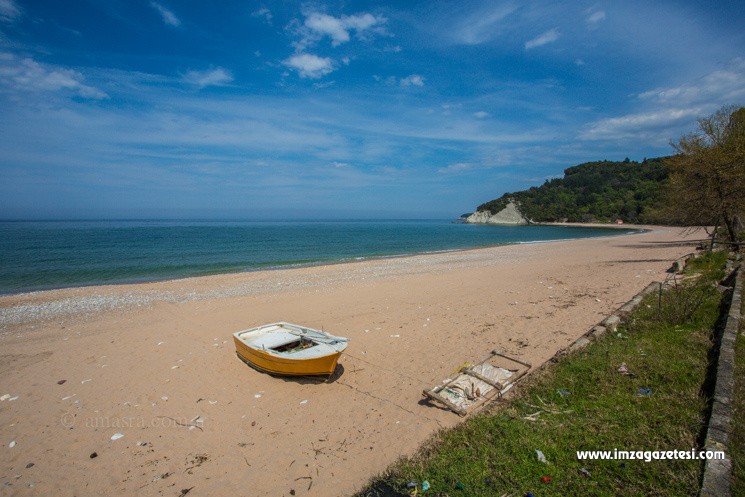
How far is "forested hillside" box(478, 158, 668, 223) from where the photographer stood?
107200 millimetres

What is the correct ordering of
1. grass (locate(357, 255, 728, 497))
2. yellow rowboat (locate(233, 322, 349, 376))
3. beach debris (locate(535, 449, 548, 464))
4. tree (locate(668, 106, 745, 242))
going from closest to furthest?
grass (locate(357, 255, 728, 497)) < beach debris (locate(535, 449, 548, 464)) < yellow rowboat (locate(233, 322, 349, 376)) < tree (locate(668, 106, 745, 242))

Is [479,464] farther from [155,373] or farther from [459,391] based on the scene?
[155,373]

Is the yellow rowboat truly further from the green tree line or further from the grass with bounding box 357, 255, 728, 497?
the green tree line

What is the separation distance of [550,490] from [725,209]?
86.0 ft

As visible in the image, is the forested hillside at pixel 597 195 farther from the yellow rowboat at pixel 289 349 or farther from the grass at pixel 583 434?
the yellow rowboat at pixel 289 349

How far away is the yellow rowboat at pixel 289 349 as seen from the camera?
7703 mm

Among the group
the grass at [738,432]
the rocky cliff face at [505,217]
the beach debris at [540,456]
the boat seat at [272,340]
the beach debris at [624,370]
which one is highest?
the rocky cliff face at [505,217]

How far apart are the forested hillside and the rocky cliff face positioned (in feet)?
6.12

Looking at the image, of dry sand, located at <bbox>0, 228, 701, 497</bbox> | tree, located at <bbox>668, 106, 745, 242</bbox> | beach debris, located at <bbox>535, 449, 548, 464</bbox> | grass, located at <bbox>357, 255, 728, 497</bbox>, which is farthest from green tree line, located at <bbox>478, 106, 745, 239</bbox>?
beach debris, located at <bbox>535, 449, 548, 464</bbox>

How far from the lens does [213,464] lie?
556cm

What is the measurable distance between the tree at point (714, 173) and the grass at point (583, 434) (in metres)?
19.6

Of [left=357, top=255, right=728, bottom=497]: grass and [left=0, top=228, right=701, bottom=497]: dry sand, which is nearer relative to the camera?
[left=357, top=255, right=728, bottom=497]: grass

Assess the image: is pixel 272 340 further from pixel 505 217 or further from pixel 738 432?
A: pixel 505 217

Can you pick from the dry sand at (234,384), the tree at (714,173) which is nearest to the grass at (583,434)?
the dry sand at (234,384)
